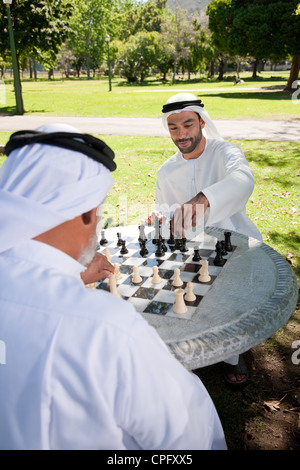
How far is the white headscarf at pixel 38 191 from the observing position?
120 cm

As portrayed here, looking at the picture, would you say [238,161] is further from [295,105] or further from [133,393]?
[295,105]

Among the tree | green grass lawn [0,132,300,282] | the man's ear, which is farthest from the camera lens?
the tree

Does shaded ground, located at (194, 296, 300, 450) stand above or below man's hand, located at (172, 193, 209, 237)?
below

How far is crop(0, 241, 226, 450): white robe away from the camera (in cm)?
108

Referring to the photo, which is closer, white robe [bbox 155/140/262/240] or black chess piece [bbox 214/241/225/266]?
black chess piece [bbox 214/241/225/266]

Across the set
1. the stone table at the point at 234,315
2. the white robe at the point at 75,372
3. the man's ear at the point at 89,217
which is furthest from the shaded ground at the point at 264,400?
the man's ear at the point at 89,217

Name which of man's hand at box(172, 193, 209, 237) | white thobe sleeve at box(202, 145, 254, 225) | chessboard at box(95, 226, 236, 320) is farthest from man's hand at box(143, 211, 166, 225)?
man's hand at box(172, 193, 209, 237)

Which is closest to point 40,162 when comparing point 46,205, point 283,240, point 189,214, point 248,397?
point 46,205

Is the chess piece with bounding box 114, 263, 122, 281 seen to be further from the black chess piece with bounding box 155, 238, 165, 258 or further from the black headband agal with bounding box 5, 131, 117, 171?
the black headband agal with bounding box 5, 131, 117, 171

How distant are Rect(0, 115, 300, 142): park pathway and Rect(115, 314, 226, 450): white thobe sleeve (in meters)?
11.1

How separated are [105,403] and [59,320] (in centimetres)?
28

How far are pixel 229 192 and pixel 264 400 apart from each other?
1648 millimetres

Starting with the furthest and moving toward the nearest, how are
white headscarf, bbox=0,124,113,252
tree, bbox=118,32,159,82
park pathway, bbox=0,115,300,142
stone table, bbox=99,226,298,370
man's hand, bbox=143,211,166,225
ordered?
tree, bbox=118,32,159,82 < park pathway, bbox=0,115,300,142 < man's hand, bbox=143,211,166,225 < stone table, bbox=99,226,298,370 < white headscarf, bbox=0,124,113,252

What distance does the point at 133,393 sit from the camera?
1112mm
